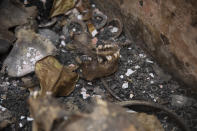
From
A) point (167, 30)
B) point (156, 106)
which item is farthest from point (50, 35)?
point (156, 106)

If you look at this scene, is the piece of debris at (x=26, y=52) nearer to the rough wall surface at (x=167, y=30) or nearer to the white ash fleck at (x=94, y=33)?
the white ash fleck at (x=94, y=33)

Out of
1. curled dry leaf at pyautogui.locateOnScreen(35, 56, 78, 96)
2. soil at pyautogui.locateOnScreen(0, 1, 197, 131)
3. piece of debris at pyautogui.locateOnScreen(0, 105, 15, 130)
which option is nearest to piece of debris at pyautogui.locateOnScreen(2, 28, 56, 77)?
soil at pyautogui.locateOnScreen(0, 1, 197, 131)

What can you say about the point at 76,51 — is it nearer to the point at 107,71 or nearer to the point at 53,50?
the point at 53,50

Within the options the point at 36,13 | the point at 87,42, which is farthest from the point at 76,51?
the point at 36,13

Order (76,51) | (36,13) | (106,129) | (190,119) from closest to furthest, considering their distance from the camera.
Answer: (106,129), (190,119), (76,51), (36,13)

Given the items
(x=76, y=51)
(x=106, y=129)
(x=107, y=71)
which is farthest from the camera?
(x=76, y=51)

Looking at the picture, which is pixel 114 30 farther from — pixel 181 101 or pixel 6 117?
pixel 6 117
